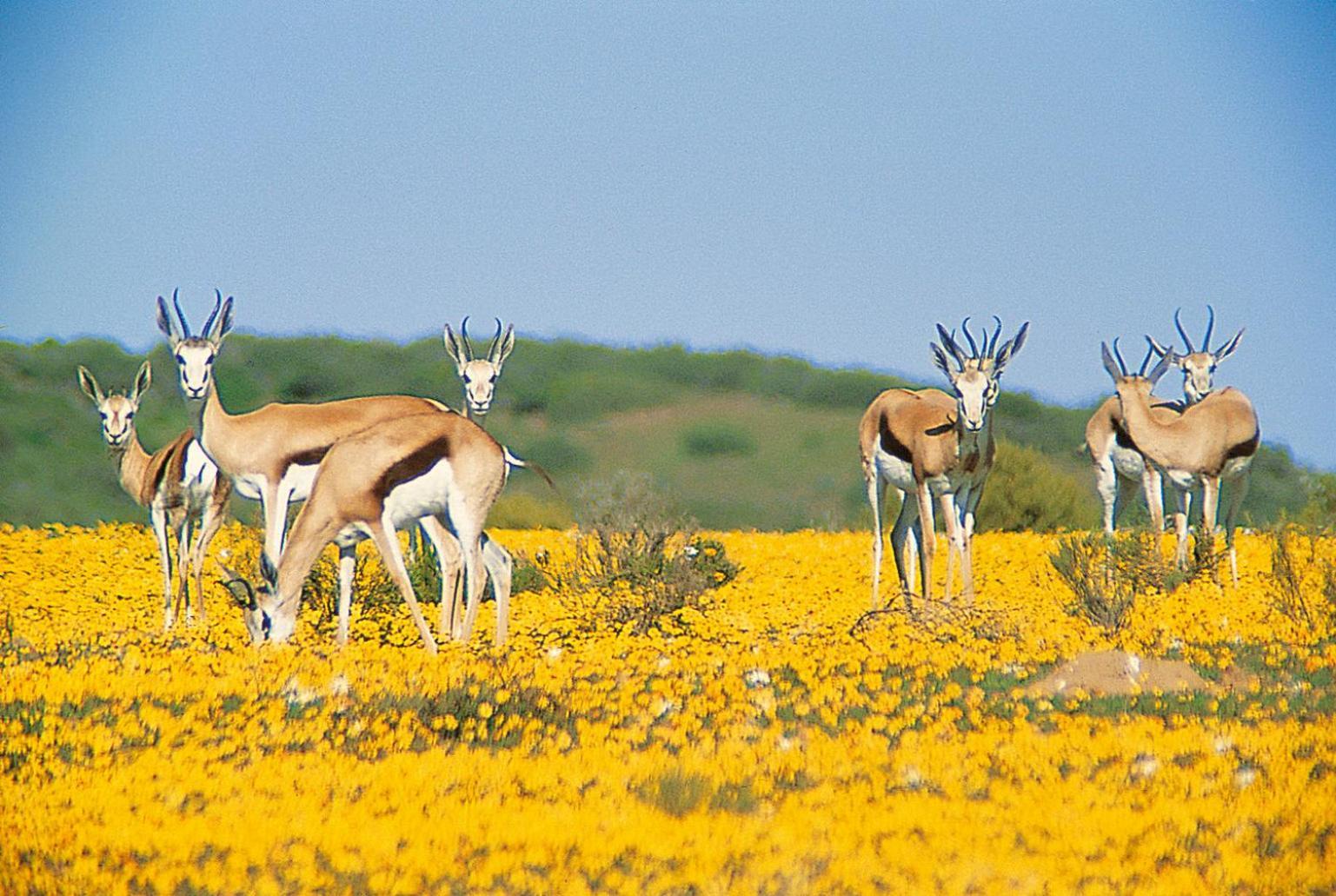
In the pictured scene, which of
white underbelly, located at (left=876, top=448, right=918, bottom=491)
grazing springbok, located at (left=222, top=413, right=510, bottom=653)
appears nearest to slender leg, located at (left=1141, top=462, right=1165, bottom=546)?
white underbelly, located at (left=876, top=448, right=918, bottom=491)

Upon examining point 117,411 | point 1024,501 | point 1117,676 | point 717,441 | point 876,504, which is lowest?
point 717,441

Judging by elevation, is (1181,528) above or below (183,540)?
above

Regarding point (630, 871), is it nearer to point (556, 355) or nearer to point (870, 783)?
point (870, 783)

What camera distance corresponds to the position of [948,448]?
559 inches

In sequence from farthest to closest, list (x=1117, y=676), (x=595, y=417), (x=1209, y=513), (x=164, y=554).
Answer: (x=595, y=417), (x=1209, y=513), (x=164, y=554), (x=1117, y=676)

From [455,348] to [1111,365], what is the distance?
7.49 m

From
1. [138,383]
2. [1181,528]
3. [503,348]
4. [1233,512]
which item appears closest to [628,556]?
[503,348]

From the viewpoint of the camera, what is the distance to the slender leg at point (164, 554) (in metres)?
14.1

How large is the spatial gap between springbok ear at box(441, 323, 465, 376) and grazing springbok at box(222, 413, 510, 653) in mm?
2607

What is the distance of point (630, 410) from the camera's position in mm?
73750

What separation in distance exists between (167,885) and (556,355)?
73.7 m

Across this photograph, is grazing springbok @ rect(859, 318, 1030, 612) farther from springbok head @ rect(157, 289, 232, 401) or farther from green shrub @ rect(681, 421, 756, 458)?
green shrub @ rect(681, 421, 756, 458)

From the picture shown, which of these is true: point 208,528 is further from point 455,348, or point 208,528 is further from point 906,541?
point 906,541

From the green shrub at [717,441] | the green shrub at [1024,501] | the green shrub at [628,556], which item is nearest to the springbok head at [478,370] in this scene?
the green shrub at [628,556]
